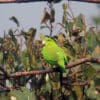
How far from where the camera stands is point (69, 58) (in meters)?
2.10

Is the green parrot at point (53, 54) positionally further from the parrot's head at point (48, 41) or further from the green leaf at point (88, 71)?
the green leaf at point (88, 71)

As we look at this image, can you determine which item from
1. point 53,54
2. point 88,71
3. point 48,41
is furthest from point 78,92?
point 48,41

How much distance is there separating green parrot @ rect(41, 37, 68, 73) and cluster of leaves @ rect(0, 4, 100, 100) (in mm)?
43

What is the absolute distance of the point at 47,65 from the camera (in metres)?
2.21

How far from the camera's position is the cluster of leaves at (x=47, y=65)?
193 centimetres

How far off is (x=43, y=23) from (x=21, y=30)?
0.67ft

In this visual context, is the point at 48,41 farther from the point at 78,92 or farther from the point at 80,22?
the point at 78,92

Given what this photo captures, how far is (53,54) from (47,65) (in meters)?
0.11

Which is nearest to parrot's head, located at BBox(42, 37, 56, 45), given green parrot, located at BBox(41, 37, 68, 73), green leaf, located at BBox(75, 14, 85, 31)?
green parrot, located at BBox(41, 37, 68, 73)

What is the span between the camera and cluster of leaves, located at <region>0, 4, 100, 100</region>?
6.33 feet

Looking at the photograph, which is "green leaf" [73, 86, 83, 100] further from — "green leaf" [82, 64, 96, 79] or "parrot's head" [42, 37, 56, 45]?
"parrot's head" [42, 37, 56, 45]

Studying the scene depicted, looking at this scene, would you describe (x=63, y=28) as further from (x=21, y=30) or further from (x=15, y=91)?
(x=15, y=91)

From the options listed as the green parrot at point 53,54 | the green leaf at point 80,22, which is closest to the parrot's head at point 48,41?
the green parrot at point 53,54

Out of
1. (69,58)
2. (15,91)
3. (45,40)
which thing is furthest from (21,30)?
(15,91)
